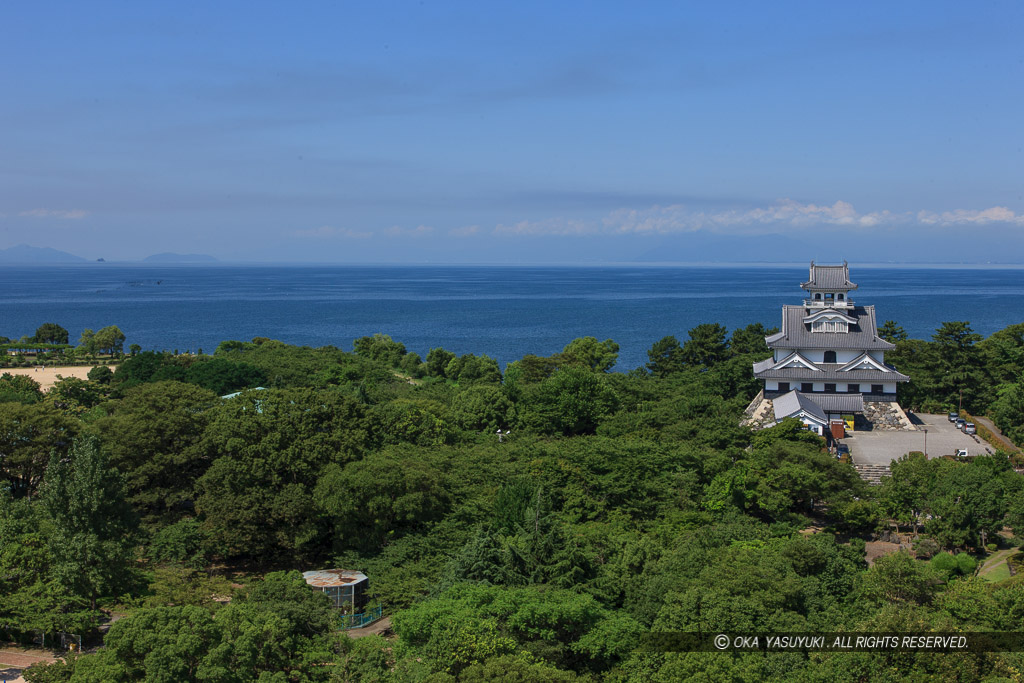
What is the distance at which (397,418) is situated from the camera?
94.5 feet

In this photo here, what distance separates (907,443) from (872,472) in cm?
477

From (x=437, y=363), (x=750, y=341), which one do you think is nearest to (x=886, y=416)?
(x=750, y=341)

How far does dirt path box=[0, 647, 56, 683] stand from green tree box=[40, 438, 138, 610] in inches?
50.0

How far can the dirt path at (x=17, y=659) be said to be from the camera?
50.9ft

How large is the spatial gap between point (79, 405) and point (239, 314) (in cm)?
9068

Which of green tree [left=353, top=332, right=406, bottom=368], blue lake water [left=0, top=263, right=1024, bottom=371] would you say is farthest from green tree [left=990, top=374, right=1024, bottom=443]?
blue lake water [left=0, top=263, right=1024, bottom=371]

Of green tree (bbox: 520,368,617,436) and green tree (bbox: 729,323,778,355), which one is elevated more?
green tree (bbox: 729,323,778,355)

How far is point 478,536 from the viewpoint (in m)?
17.5

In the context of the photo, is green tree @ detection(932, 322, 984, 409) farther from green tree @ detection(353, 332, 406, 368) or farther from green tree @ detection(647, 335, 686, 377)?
green tree @ detection(353, 332, 406, 368)

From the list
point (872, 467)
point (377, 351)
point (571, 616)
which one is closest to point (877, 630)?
point (571, 616)

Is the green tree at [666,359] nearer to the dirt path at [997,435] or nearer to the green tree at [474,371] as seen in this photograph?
the green tree at [474,371]

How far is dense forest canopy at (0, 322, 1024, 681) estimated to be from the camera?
13.9 m

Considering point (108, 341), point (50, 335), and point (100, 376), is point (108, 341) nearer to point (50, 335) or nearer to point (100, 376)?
point (50, 335)

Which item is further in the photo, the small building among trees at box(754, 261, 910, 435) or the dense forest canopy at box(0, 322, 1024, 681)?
the small building among trees at box(754, 261, 910, 435)
